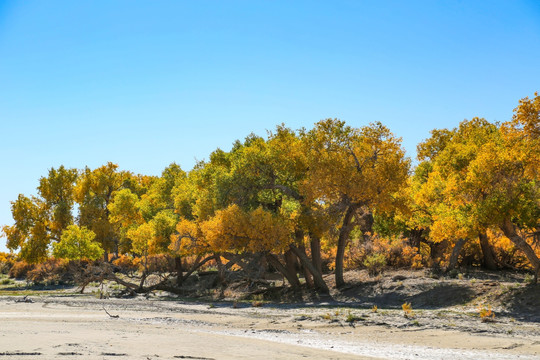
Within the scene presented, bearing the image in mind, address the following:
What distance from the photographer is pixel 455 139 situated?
36031mm

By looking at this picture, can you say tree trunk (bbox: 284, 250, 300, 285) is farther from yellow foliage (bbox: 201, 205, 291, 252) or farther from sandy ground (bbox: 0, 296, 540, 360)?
sandy ground (bbox: 0, 296, 540, 360)

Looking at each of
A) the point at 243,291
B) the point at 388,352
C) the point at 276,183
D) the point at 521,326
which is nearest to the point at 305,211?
the point at 276,183

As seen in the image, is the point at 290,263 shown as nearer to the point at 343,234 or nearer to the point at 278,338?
the point at 343,234

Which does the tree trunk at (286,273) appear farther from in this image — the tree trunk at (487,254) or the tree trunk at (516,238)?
the tree trunk at (516,238)

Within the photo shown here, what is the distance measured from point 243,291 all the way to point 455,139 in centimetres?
1974

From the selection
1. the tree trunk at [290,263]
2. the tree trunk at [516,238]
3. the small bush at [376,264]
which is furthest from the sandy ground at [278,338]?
the small bush at [376,264]

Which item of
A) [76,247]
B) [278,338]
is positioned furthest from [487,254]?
[76,247]

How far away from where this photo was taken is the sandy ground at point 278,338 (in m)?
9.46

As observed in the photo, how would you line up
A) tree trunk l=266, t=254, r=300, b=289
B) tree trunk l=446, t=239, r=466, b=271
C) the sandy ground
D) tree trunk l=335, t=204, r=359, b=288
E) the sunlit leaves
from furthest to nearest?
the sunlit leaves, tree trunk l=266, t=254, r=300, b=289, tree trunk l=446, t=239, r=466, b=271, tree trunk l=335, t=204, r=359, b=288, the sandy ground

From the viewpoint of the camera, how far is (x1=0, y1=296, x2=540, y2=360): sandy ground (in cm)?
946

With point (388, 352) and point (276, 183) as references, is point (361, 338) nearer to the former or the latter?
point (388, 352)

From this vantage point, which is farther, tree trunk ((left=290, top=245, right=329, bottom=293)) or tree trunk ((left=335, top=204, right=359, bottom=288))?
tree trunk ((left=290, top=245, right=329, bottom=293))

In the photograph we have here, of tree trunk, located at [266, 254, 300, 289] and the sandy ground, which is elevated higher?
tree trunk, located at [266, 254, 300, 289]

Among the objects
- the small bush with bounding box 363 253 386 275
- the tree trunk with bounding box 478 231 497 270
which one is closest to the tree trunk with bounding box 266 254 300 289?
the small bush with bounding box 363 253 386 275
